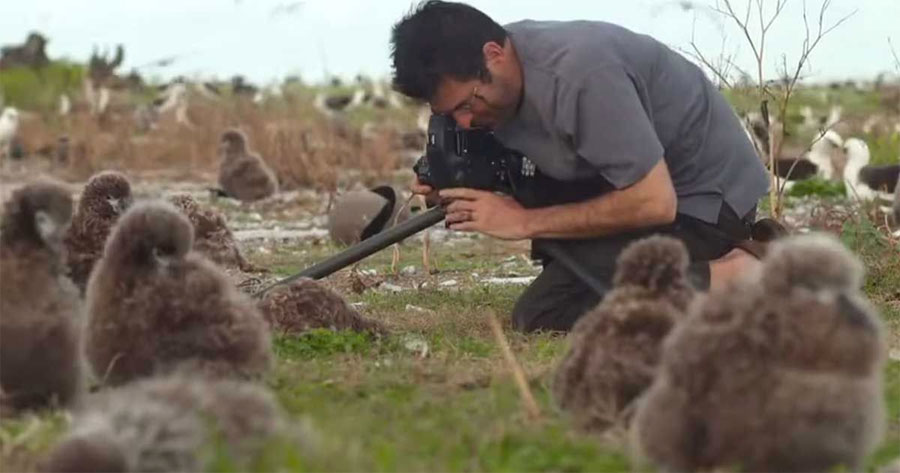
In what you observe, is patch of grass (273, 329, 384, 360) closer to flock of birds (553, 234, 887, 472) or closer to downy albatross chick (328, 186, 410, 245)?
flock of birds (553, 234, 887, 472)

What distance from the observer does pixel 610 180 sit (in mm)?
7941

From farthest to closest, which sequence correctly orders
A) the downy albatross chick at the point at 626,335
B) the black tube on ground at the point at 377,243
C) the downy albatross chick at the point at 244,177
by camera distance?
the downy albatross chick at the point at 244,177 < the black tube on ground at the point at 377,243 < the downy albatross chick at the point at 626,335

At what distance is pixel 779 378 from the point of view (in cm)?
460

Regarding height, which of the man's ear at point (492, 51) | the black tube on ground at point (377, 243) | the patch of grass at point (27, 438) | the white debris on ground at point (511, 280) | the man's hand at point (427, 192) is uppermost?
the man's ear at point (492, 51)

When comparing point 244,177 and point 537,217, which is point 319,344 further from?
point 244,177

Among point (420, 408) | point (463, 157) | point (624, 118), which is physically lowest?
point (420, 408)

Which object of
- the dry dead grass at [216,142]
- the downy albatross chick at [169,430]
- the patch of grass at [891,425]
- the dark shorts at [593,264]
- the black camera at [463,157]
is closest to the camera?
the downy albatross chick at [169,430]

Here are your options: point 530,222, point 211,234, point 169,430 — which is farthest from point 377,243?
point 169,430

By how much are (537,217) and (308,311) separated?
1174mm

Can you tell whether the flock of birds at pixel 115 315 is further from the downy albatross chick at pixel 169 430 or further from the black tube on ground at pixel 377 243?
the black tube on ground at pixel 377 243

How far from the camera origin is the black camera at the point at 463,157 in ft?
28.0

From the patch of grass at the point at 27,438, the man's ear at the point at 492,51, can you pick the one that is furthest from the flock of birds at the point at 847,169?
the patch of grass at the point at 27,438

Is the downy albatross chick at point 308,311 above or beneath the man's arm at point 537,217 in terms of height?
Result: beneath

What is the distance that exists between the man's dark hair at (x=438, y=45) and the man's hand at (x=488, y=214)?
65 centimetres
